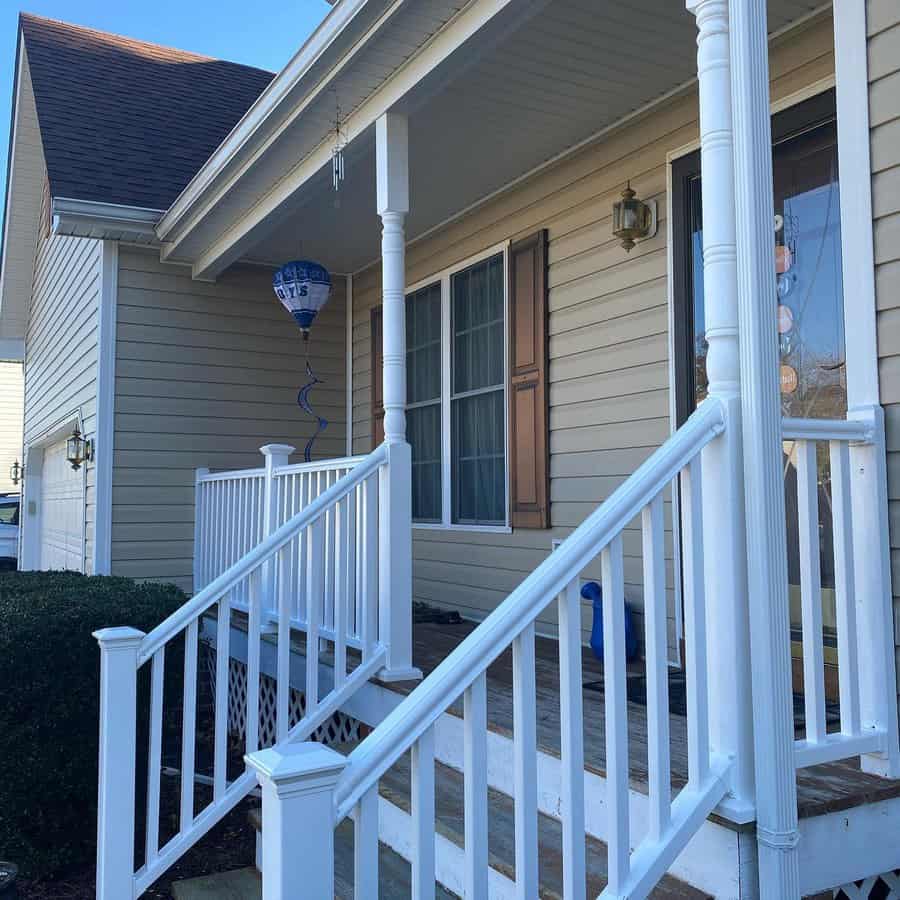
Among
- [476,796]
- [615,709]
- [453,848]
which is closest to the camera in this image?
[476,796]

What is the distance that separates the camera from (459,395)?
5.54 meters

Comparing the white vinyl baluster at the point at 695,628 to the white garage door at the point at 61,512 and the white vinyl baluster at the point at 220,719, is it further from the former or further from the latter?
the white garage door at the point at 61,512

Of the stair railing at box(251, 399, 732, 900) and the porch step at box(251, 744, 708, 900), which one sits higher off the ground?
the stair railing at box(251, 399, 732, 900)

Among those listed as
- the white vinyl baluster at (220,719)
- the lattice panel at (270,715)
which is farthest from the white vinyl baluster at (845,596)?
the lattice panel at (270,715)

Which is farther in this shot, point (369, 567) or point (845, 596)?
point (369, 567)

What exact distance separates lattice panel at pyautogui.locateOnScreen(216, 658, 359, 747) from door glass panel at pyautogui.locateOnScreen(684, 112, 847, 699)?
6.94ft

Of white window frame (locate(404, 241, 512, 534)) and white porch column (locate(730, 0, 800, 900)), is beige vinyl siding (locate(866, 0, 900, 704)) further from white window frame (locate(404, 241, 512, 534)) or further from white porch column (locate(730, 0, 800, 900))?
white window frame (locate(404, 241, 512, 534))

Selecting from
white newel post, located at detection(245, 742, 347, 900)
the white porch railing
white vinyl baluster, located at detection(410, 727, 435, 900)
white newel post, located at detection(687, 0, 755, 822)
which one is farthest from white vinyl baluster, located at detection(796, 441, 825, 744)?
white newel post, located at detection(245, 742, 347, 900)

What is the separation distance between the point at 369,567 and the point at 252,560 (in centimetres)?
49

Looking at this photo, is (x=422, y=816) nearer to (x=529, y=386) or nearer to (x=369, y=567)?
(x=369, y=567)

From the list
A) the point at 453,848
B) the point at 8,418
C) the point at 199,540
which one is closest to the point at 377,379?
the point at 199,540

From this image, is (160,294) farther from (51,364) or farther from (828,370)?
(828,370)

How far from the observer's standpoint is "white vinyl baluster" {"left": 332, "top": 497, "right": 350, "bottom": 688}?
3586 millimetres

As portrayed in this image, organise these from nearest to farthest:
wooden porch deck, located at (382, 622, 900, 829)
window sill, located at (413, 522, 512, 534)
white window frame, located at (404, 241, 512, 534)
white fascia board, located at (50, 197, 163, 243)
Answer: wooden porch deck, located at (382, 622, 900, 829) < window sill, located at (413, 522, 512, 534) < white window frame, located at (404, 241, 512, 534) < white fascia board, located at (50, 197, 163, 243)
